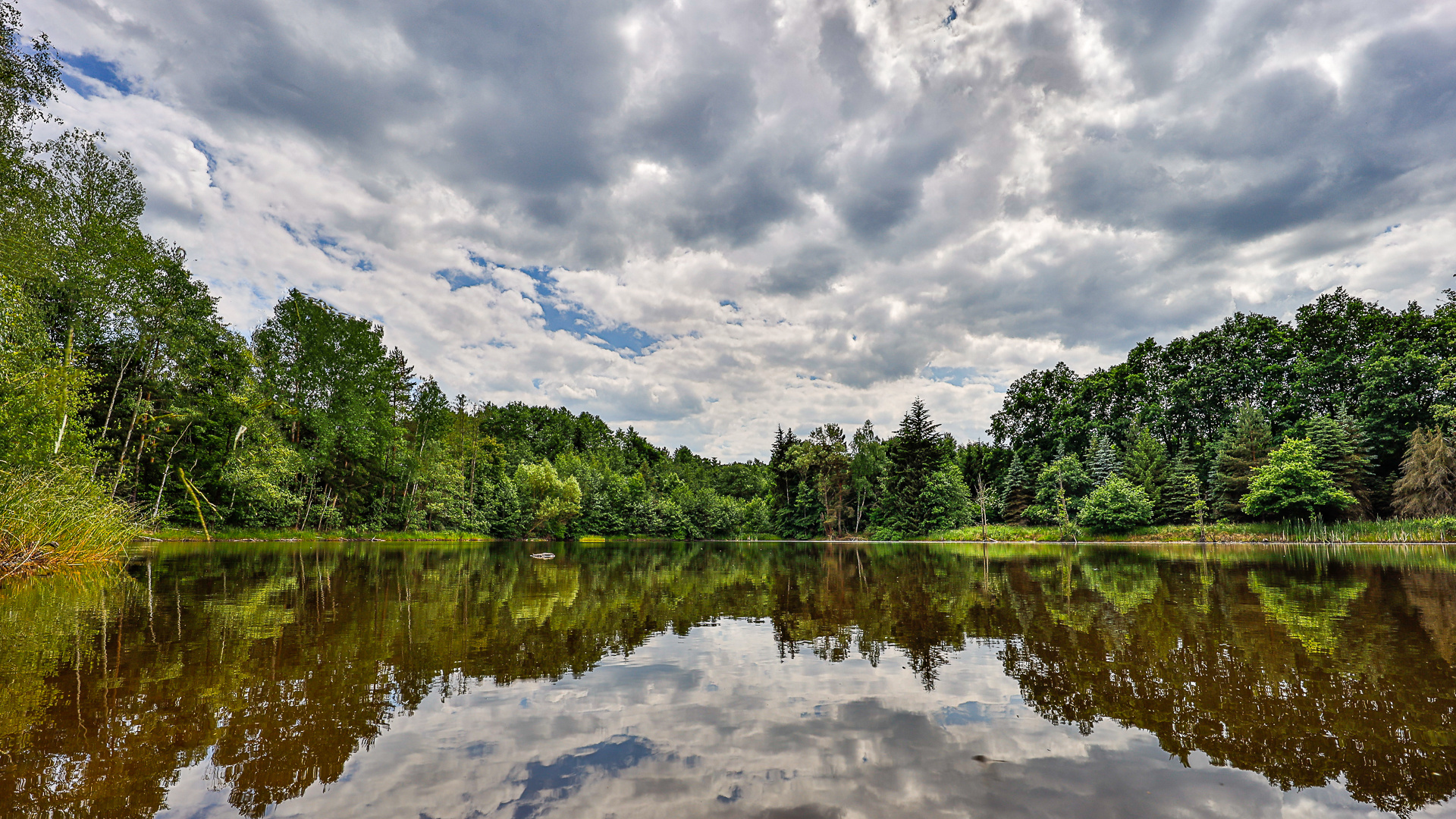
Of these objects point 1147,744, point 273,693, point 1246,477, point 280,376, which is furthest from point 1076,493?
point 280,376

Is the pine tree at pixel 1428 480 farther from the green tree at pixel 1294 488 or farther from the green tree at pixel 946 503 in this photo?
the green tree at pixel 946 503

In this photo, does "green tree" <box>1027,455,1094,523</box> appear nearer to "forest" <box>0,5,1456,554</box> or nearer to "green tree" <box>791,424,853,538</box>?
"forest" <box>0,5,1456,554</box>

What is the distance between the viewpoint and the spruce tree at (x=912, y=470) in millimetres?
59625

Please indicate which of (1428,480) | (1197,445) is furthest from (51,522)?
(1197,445)

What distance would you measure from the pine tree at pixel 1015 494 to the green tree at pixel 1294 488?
61.1 feet

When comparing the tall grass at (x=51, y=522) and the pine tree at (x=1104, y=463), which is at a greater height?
the pine tree at (x=1104, y=463)

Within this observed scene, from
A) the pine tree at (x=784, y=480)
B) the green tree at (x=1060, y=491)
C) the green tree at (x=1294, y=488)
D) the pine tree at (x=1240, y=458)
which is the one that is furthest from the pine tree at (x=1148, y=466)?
the pine tree at (x=784, y=480)

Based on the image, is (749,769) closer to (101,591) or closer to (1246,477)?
(101,591)

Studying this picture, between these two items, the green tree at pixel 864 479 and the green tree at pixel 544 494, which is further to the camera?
the green tree at pixel 864 479

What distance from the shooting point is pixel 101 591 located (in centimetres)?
1174

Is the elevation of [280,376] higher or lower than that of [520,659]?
higher

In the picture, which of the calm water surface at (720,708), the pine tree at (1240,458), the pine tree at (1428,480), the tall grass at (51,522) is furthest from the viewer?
the pine tree at (1240,458)

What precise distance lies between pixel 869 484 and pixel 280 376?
186 feet

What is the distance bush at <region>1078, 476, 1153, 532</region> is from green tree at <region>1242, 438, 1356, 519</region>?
618cm
